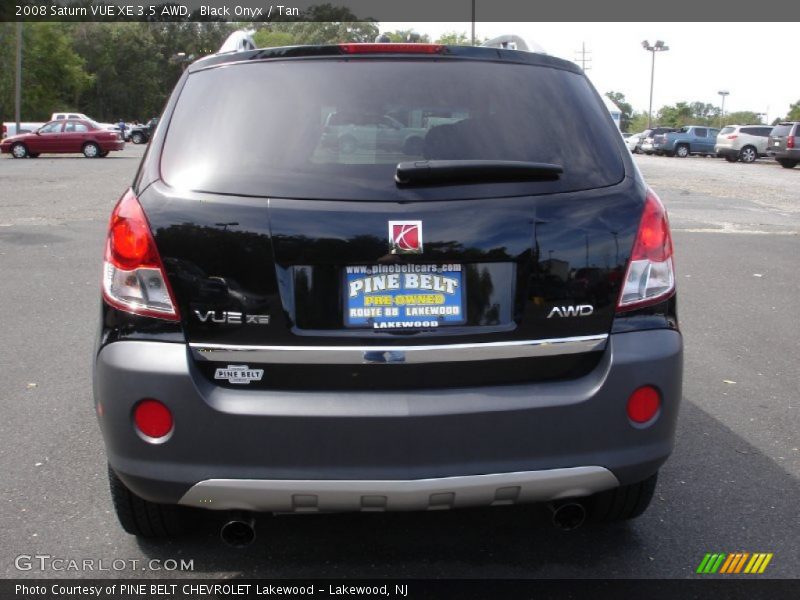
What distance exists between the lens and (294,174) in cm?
282

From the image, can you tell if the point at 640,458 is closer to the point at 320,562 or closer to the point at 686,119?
the point at 320,562

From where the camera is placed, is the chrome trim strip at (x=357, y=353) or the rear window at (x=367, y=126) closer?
the chrome trim strip at (x=357, y=353)

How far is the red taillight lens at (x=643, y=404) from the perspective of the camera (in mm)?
2857

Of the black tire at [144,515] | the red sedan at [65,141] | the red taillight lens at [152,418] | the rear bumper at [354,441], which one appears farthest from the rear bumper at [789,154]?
the red taillight lens at [152,418]

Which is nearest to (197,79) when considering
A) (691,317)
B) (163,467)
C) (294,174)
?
(294,174)

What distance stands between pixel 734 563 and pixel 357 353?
1.66 metres

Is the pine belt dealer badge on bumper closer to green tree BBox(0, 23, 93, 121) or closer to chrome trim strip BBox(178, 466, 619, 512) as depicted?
chrome trim strip BBox(178, 466, 619, 512)

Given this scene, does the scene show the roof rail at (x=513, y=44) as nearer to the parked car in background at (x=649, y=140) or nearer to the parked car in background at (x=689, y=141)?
the parked car in background at (x=689, y=141)

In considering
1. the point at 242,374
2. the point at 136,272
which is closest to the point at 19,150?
the point at 136,272

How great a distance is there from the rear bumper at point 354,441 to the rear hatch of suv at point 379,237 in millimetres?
73

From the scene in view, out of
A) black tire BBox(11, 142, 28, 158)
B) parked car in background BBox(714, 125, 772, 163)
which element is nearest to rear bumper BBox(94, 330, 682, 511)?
black tire BBox(11, 142, 28, 158)

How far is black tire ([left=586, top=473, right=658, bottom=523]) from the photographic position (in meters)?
3.35

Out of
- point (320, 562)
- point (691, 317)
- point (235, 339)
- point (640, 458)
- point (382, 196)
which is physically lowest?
point (691, 317)

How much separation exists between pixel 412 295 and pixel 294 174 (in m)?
0.54
